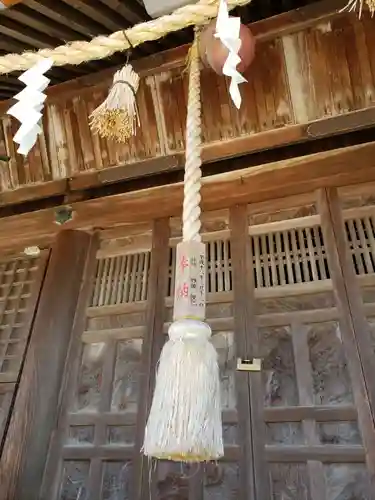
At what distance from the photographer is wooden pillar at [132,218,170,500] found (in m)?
1.52

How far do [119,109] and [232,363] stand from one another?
1002mm

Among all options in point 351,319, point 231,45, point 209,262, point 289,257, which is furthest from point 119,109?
point 351,319

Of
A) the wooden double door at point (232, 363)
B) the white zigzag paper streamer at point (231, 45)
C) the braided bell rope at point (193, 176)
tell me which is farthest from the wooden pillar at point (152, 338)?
the white zigzag paper streamer at point (231, 45)

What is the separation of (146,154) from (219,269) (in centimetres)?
68


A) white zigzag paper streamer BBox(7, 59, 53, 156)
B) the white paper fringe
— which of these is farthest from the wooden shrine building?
the white paper fringe

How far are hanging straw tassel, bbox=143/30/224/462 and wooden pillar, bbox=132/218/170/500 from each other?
27.0 inches

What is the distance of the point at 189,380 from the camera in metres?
0.93

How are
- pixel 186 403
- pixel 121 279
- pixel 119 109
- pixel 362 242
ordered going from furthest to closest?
pixel 121 279
pixel 362 242
pixel 119 109
pixel 186 403

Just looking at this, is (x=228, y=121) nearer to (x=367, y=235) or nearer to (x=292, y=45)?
(x=292, y=45)

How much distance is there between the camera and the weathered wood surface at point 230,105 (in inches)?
73.8

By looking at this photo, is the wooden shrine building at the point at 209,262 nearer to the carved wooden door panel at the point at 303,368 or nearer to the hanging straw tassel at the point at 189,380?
the carved wooden door panel at the point at 303,368

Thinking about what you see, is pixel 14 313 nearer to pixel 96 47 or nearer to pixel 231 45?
pixel 96 47

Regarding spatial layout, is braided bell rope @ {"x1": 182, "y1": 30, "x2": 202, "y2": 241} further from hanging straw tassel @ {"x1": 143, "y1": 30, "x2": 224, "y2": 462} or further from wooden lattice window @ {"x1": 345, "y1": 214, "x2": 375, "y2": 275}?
wooden lattice window @ {"x1": 345, "y1": 214, "x2": 375, "y2": 275}

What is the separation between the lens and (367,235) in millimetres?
1777
